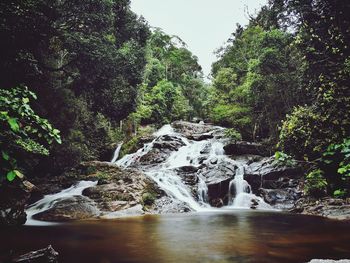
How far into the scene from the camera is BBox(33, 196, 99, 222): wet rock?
10.2 metres

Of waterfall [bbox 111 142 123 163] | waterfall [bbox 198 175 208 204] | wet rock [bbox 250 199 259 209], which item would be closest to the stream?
waterfall [bbox 198 175 208 204]

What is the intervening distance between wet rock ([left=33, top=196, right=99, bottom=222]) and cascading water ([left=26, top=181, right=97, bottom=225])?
413mm

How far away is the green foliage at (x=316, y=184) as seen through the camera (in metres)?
12.6

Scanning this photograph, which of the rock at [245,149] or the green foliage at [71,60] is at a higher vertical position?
the green foliage at [71,60]

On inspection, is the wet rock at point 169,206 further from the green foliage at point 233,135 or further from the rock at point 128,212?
the green foliage at point 233,135

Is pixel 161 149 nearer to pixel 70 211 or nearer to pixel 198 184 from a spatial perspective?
pixel 198 184

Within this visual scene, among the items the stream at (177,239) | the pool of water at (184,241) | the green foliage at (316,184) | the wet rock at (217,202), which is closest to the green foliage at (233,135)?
the wet rock at (217,202)

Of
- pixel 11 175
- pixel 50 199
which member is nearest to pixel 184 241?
pixel 11 175

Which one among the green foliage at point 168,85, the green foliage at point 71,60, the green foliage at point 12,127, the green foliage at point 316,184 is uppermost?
the green foliage at point 168,85

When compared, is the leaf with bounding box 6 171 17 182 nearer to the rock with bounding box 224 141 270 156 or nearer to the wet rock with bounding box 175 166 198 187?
the wet rock with bounding box 175 166 198 187

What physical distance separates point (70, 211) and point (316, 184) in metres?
10.2

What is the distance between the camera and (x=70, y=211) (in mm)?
10562

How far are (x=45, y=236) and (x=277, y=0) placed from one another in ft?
51.8

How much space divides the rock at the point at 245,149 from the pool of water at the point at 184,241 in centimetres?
1055
